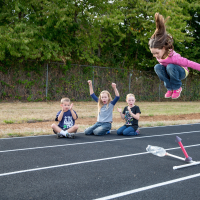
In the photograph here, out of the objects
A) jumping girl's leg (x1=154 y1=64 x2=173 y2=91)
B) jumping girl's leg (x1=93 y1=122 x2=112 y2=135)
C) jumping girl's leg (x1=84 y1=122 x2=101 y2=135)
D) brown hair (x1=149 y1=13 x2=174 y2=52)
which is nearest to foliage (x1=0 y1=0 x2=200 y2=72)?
jumping girl's leg (x1=93 y1=122 x2=112 y2=135)

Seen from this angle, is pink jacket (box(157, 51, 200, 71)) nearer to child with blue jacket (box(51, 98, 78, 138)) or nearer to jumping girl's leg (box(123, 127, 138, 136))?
child with blue jacket (box(51, 98, 78, 138))

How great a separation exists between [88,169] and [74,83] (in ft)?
42.0

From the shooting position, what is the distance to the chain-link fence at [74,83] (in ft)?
49.5

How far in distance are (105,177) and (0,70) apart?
12.1m

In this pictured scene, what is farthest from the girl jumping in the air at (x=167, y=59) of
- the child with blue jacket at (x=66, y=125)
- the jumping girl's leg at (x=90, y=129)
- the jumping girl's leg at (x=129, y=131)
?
the jumping girl's leg at (x=90, y=129)

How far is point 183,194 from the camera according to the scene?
11.8 feet

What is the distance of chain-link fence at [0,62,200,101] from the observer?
15102 millimetres

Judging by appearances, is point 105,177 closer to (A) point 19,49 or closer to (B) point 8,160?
(B) point 8,160

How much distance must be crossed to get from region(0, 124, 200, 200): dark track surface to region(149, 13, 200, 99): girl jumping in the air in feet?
5.16

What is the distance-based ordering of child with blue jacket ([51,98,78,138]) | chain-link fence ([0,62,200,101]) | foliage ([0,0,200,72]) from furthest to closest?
chain-link fence ([0,62,200,101])
foliage ([0,0,200,72])
child with blue jacket ([51,98,78,138])

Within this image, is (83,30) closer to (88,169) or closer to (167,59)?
(88,169)

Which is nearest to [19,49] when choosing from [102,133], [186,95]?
[102,133]

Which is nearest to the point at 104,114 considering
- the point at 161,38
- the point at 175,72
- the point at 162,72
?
the point at 162,72

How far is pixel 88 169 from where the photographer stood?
461 centimetres
